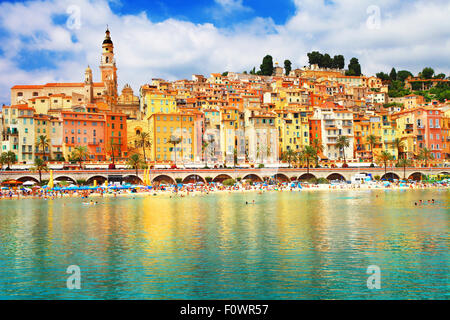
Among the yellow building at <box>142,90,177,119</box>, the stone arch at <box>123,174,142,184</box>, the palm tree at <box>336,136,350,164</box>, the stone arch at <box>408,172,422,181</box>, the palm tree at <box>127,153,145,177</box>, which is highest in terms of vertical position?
the yellow building at <box>142,90,177,119</box>

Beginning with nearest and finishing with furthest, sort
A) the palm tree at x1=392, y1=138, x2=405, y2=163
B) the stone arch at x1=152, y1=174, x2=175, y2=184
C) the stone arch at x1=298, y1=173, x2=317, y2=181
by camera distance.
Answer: the stone arch at x1=152, y1=174, x2=175, y2=184 < the stone arch at x1=298, y1=173, x2=317, y2=181 < the palm tree at x1=392, y1=138, x2=405, y2=163

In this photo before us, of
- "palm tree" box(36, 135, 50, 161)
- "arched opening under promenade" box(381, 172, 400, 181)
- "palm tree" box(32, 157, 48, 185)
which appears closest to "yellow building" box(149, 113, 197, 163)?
"palm tree" box(36, 135, 50, 161)

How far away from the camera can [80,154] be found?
98.4 m

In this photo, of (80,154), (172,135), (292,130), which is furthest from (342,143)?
(80,154)

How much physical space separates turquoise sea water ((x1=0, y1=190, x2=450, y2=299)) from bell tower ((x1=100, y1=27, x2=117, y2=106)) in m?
101

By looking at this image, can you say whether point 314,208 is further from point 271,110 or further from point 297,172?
point 271,110

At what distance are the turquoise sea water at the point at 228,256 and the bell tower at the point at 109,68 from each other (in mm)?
100977

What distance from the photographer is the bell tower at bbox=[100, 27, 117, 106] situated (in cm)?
14275

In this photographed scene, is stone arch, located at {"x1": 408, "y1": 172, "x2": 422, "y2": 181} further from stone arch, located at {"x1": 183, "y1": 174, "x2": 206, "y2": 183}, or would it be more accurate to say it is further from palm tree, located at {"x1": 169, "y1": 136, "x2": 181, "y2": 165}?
palm tree, located at {"x1": 169, "y1": 136, "x2": 181, "y2": 165}

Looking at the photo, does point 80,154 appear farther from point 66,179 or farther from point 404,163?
point 404,163

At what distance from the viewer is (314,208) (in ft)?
178
